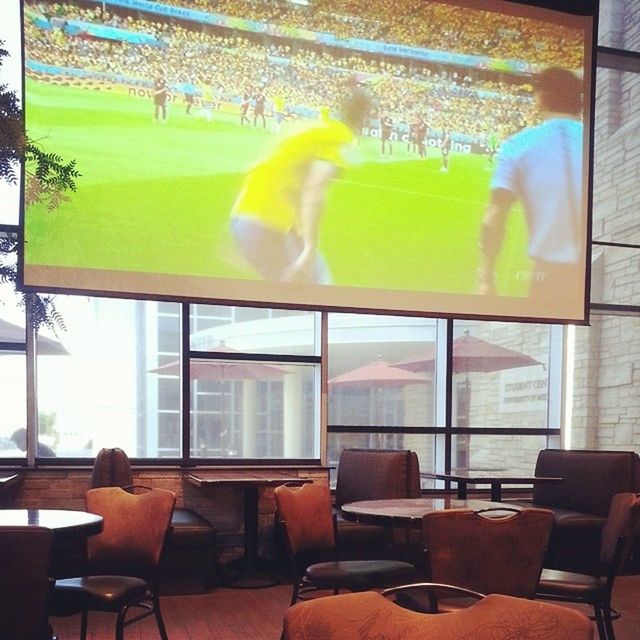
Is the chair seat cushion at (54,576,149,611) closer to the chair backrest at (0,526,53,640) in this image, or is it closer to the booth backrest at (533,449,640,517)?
the chair backrest at (0,526,53,640)

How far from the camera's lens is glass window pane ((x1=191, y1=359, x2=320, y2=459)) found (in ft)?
17.7

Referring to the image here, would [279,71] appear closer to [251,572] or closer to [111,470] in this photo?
[111,470]

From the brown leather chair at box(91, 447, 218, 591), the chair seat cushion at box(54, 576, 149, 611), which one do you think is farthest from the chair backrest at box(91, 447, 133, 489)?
the chair seat cushion at box(54, 576, 149, 611)

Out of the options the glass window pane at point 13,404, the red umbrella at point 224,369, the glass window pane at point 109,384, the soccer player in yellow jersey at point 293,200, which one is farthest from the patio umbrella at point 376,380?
the glass window pane at point 13,404

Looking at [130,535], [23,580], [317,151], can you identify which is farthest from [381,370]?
[23,580]

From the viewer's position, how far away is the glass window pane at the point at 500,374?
616 centimetres

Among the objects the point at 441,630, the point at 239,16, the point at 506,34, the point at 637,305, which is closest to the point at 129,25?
the point at 239,16

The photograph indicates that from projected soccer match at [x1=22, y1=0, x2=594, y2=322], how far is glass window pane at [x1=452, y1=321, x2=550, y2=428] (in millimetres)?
959

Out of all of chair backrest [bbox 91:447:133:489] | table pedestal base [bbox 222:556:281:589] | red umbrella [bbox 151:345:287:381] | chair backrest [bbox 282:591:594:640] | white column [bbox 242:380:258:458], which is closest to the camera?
chair backrest [bbox 282:591:594:640]

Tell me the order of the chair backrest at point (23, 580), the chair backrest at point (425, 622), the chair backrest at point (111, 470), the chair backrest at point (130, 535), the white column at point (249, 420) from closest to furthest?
the chair backrest at point (425, 622), the chair backrest at point (23, 580), the chair backrest at point (130, 535), the chair backrest at point (111, 470), the white column at point (249, 420)

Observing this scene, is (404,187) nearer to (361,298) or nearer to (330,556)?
(361,298)

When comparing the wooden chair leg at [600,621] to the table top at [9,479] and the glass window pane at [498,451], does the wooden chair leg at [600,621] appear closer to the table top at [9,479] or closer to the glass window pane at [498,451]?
the glass window pane at [498,451]

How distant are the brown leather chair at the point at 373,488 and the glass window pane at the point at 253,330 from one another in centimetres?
98

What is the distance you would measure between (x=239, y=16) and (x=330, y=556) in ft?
→ 11.2
